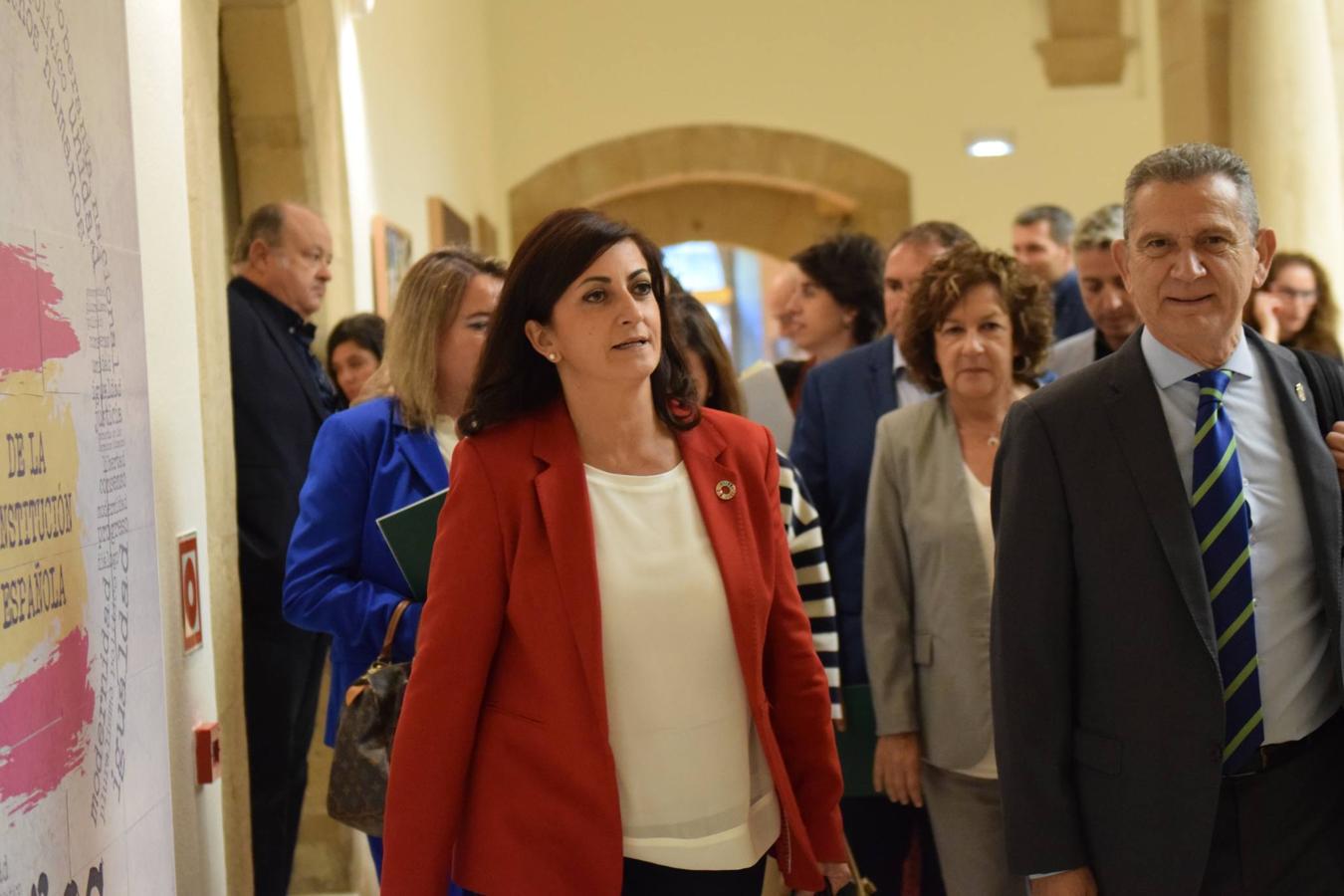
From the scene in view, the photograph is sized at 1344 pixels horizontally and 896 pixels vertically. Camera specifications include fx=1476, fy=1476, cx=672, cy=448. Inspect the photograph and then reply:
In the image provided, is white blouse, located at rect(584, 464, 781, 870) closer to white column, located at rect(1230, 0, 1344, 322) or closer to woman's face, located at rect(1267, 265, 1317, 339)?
woman's face, located at rect(1267, 265, 1317, 339)

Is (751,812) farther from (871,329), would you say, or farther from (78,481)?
(871,329)

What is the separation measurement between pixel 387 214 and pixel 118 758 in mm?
4631

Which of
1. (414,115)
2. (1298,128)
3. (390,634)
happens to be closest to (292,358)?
(390,634)

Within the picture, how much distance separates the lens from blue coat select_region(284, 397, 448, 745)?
2.85 metres

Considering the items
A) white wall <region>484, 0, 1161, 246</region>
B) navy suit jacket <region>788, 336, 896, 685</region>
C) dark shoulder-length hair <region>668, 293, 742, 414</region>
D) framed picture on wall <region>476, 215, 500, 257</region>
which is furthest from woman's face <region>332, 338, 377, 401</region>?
white wall <region>484, 0, 1161, 246</region>

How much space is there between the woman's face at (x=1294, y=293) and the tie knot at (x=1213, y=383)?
271 cm

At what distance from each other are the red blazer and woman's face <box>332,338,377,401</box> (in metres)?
2.77

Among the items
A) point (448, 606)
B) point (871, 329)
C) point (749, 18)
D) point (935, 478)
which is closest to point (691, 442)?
point (448, 606)

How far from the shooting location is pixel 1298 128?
17.6 feet

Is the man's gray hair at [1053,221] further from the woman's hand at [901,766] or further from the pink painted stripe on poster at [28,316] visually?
the pink painted stripe on poster at [28,316]

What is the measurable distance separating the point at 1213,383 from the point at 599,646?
3.34ft

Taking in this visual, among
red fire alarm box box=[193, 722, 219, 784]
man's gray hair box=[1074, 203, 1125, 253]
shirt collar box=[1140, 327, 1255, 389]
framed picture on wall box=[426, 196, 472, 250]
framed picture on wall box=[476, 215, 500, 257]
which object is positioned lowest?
red fire alarm box box=[193, 722, 219, 784]

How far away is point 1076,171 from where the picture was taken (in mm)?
11211

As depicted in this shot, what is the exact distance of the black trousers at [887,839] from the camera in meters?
3.48
